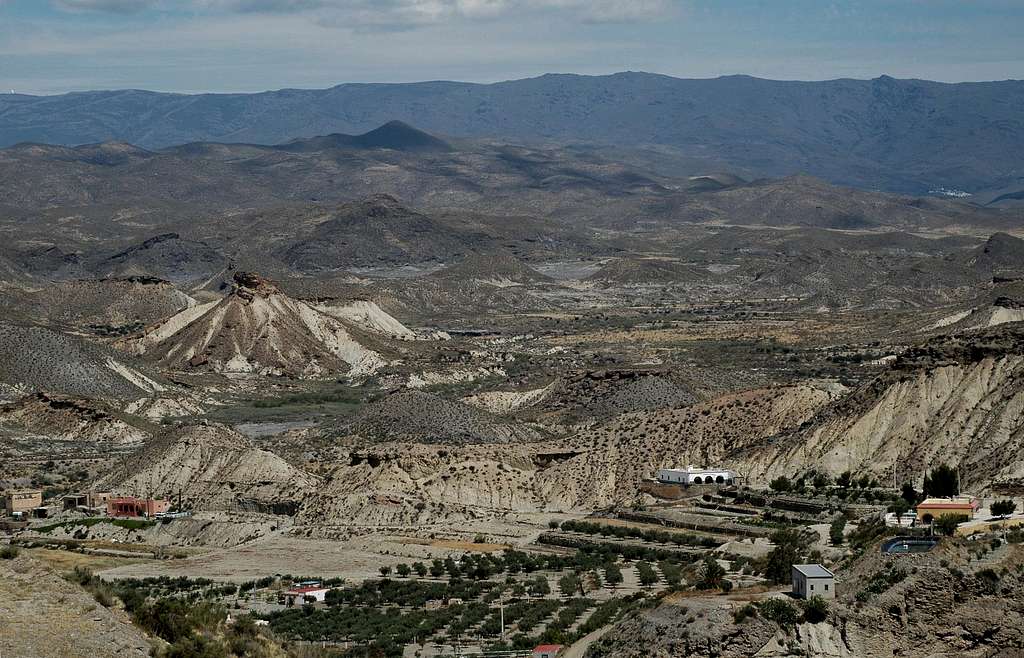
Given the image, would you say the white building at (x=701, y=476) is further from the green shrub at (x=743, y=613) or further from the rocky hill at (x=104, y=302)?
the rocky hill at (x=104, y=302)

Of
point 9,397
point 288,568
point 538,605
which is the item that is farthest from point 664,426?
point 9,397

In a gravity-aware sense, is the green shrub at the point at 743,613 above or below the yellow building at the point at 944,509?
above

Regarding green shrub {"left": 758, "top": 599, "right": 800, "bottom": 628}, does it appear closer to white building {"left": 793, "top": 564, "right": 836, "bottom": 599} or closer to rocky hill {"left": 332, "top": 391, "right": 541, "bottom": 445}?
white building {"left": 793, "top": 564, "right": 836, "bottom": 599}

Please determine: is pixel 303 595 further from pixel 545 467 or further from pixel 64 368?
pixel 64 368

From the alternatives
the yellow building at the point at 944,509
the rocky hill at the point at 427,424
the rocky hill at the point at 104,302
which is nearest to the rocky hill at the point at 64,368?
the rocky hill at the point at 427,424

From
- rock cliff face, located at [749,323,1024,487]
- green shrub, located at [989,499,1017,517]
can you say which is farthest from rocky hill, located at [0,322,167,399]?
green shrub, located at [989,499,1017,517]

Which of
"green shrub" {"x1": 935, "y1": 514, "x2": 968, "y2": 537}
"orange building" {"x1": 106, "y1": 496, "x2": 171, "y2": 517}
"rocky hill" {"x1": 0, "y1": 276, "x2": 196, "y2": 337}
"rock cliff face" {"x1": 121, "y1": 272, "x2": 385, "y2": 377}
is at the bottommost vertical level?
"rocky hill" {"x1": 0, "y1": 276, "x2": 196, "y2": 337}
